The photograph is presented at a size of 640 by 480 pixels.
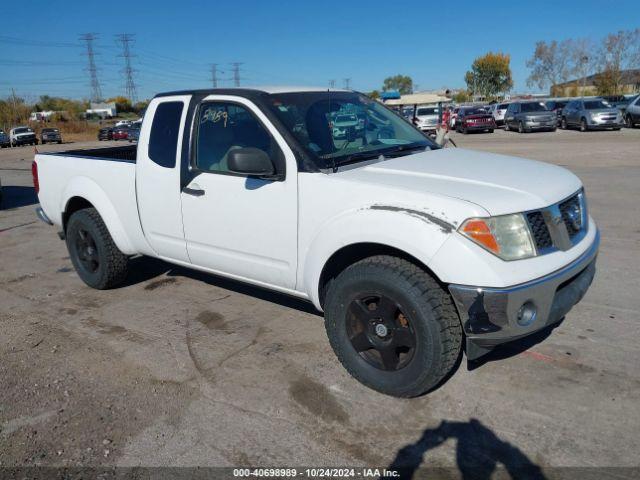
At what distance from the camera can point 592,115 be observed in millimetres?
25672

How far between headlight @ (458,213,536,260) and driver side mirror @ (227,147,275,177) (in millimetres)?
1379

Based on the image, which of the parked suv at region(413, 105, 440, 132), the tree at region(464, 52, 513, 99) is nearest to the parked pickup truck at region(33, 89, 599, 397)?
the parked suv at region(413, 105, 440, 132)

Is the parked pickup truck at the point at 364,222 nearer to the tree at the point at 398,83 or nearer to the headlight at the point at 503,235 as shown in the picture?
the headlight at the point at 503,235

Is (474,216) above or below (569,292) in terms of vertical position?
above

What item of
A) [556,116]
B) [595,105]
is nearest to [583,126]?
[595,105]

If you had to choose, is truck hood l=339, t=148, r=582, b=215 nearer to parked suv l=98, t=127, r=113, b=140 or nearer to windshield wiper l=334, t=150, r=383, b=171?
windshield wiper l=334, t=150, r=383, b=171

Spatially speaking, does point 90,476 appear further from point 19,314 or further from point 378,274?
point 19,314

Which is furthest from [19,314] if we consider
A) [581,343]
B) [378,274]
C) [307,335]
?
[581,343]

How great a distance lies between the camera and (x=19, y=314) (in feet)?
16.5

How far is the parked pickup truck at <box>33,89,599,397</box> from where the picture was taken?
2.91 meters

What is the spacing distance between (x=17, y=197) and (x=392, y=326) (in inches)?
476

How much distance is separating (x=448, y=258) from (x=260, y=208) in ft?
4.75

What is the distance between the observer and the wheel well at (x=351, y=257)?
317cm

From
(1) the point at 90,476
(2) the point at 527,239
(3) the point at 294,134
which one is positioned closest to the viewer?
(1) the point at 90,476
